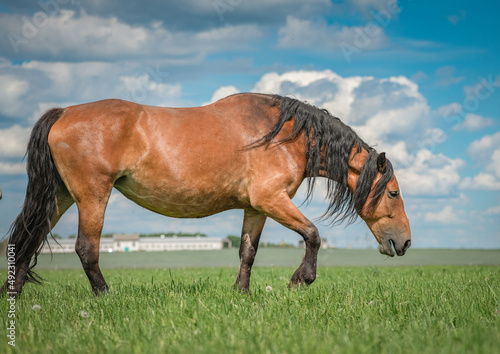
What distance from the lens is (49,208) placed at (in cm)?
632

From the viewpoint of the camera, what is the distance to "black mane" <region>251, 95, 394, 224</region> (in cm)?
689

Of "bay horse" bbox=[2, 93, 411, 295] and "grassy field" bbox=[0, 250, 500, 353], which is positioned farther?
"bay horse" bbox=[2, 93, 411, 295]

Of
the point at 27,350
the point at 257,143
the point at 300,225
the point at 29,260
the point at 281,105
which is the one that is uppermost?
the point at 281,105

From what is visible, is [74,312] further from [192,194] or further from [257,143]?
[257,143]

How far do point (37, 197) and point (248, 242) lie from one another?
3057mm

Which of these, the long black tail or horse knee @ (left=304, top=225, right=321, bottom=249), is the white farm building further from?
horse knee @ (left=304, top=225, right=321, bottom=249)

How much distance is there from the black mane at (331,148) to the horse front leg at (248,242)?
86 centimetres

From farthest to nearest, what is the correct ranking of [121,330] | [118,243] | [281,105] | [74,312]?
1. [118,243]
2. [281,105]
3. [74,312]
4. [121,330]

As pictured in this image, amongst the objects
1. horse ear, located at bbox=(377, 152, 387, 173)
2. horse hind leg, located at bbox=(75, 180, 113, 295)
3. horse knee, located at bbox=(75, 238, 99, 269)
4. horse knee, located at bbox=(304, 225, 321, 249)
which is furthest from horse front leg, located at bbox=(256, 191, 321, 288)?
horse knee, located at bbox=(75, 238, 99, 269)

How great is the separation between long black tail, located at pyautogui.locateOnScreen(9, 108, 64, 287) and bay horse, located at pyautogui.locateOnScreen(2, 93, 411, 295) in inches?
0.5

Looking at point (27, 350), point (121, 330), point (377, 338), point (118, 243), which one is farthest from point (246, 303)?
point (118, 243)

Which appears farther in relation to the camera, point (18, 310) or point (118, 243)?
point (118, 243)

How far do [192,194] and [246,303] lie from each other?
186cm

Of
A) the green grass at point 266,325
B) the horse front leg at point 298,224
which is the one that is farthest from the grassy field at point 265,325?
the horse front leg at point 298,224
